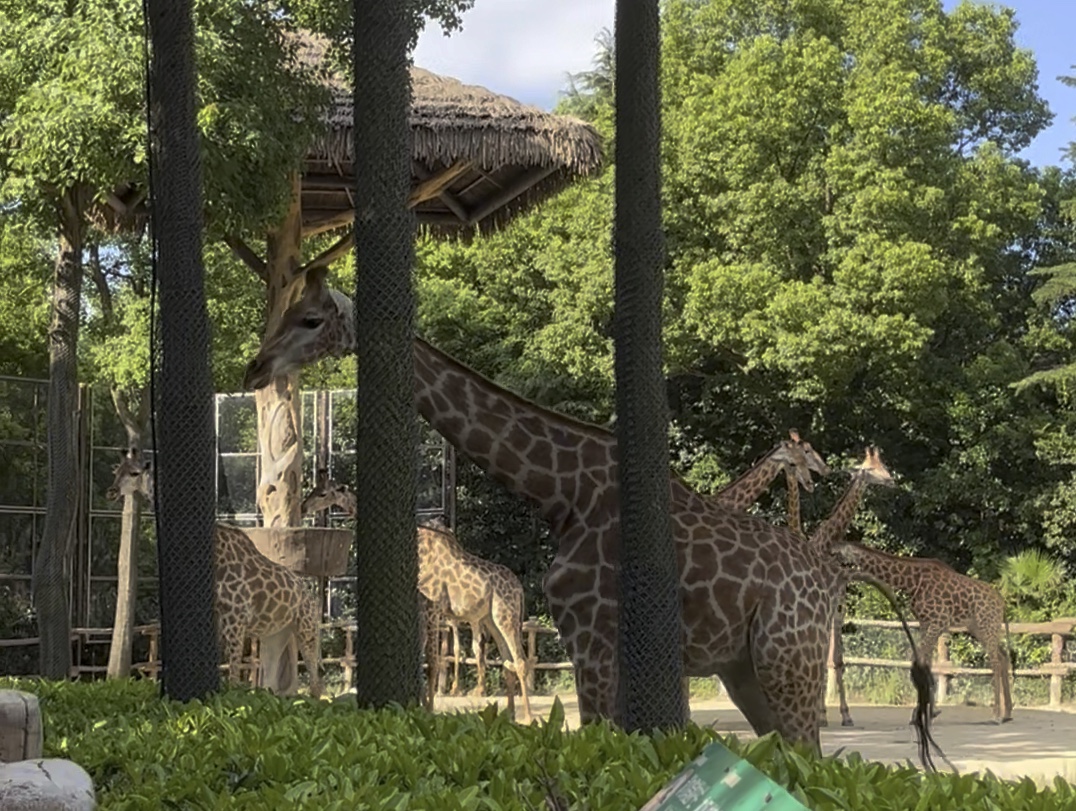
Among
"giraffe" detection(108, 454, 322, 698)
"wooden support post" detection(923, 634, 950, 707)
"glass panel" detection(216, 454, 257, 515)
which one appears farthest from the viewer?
"wooden support post" detection(923, 634, 950, 707)

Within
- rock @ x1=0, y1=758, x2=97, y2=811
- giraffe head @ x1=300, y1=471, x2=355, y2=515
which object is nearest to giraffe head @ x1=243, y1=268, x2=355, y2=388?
rock @ x1=0, y1=758, x2=97, y2=811

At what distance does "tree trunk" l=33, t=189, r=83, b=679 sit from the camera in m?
8.88

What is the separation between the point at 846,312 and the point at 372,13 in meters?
12.9

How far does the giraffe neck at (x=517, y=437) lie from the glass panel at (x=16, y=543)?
7543 mm

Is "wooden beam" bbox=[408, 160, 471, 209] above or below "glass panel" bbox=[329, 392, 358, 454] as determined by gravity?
above

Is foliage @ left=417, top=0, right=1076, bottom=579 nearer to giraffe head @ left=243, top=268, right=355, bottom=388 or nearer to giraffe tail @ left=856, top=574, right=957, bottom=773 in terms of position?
giraffe tail @ left=856, top=574, right=957, bottom=773

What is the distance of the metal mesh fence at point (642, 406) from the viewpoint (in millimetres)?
5309

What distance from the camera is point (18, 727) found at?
388cm

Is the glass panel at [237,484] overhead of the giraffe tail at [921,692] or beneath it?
overhead

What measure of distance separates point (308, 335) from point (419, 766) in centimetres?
336

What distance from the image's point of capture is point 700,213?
63.1 ft

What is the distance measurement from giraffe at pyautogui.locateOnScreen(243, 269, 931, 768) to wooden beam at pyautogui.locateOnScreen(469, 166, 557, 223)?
597 cm

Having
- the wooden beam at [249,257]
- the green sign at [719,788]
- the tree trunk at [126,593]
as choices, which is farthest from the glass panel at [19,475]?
the green sign at [719,788]

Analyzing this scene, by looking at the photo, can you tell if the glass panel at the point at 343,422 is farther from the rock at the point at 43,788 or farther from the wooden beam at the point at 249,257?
the rock at the point at 43,788
